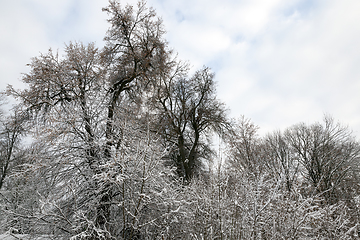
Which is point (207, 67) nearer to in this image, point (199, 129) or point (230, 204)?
point (199, 129)

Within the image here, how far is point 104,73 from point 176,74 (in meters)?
7.01

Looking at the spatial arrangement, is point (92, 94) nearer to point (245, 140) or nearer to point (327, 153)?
point (245, 140)

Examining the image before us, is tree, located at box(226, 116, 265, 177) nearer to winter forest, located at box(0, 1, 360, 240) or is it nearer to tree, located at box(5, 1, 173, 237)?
winter forest, located at box(0, 1, 360, 240)

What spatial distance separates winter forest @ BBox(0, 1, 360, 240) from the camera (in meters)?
4.03

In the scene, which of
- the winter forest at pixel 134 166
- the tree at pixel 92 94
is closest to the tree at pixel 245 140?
the winter forest at pixel 134 166

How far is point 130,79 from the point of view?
923cm

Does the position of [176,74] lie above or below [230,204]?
above

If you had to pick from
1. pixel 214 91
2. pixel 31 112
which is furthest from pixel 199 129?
pixel 31 112

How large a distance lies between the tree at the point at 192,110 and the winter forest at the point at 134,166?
3.2 inches

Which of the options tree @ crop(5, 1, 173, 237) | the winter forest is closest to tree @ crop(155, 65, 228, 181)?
the winter forest

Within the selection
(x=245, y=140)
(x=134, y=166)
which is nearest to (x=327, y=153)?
(x=245, y=140)

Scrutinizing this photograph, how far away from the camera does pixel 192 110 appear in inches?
557

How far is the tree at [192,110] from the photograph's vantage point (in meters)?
13.7

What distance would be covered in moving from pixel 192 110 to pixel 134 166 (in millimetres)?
10126
